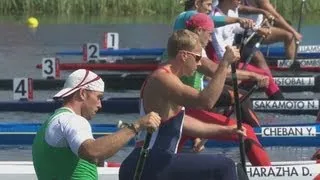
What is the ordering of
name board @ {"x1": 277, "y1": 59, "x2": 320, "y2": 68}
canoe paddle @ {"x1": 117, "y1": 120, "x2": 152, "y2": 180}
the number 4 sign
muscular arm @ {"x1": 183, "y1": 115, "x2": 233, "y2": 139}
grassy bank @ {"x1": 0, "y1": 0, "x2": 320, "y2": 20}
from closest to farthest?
canoe paddle @ {"x1": 117, "y1": 120, "x2": 152, "y2": 180}, muscular arm @ {"x1": 183, "y1": 115, "x2": 233, "y2": 139}, the number 4 sign, name board @ {"x1": 277, "y1": 59, "x2": 320, "y2": 68}, grassy bank @ {"x1": 0, "y1": 0, "x2": 320, "y2": 20}

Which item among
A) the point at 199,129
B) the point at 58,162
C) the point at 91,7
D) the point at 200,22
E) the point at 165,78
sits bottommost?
the point at 91,7

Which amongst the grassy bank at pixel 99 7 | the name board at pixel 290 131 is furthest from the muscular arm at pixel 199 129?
the grassy bank at pixel 99 7

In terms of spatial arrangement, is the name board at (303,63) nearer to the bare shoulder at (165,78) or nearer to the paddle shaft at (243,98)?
the paddle shaft at (243,98)

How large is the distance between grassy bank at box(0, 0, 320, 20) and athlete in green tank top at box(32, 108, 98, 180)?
1083 inches

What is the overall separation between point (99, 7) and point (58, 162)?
28560 millimetres

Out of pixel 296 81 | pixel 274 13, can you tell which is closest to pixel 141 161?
pixel 274 13

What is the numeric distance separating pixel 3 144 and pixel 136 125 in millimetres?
5805

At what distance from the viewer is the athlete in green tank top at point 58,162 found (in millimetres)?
5703

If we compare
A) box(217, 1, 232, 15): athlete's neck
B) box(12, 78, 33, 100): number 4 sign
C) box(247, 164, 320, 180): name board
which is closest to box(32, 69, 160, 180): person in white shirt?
box(247, 164, 320, 180): name board

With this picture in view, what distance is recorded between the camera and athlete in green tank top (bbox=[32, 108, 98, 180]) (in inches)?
225

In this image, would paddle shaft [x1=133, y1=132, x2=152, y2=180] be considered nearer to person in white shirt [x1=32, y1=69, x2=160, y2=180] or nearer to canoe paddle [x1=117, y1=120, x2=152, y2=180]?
canoe paddle [x1=117, y1=120, x2=152, y2=180]

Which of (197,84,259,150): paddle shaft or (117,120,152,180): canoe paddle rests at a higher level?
(117,120,152,180): canoe paddle

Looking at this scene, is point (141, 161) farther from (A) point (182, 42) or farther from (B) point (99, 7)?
(B) point (99, 7)

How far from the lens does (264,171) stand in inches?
327
